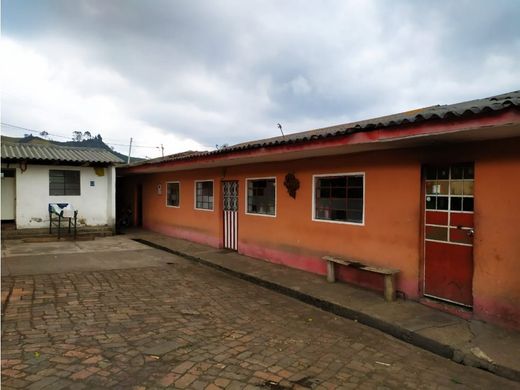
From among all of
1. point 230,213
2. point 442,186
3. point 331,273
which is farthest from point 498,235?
point 230,213


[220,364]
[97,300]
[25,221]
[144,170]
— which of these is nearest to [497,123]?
[220,364]

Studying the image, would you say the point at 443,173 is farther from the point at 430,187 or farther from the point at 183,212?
the point at 183,212

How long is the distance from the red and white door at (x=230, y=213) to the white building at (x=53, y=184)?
626cm

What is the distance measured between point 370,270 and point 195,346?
3.24 metres

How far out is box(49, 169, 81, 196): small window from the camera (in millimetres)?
14107

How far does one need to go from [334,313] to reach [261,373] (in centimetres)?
235

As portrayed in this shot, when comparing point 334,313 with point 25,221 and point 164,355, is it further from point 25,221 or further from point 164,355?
point 25,221

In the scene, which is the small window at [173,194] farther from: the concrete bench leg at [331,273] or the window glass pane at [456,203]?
the window glass pane at [456,203]

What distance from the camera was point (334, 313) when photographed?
18.9 ft

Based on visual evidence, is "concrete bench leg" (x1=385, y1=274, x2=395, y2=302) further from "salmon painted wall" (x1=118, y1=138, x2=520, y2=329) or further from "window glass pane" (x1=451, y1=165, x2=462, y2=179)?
"window glass pane" (x1=451, y1=165, x2=462, y2=179)

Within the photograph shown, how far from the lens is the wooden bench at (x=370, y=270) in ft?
19.5

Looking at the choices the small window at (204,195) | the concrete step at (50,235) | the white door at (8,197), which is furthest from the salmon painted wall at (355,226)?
the white door at (8,197)

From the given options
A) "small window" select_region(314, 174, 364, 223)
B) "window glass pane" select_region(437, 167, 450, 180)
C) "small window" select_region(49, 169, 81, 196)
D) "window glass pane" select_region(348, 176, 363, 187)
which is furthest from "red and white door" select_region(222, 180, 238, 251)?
"small window" select_region(49, 169, 81, 196)

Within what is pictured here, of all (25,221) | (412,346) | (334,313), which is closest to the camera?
(412,346)
